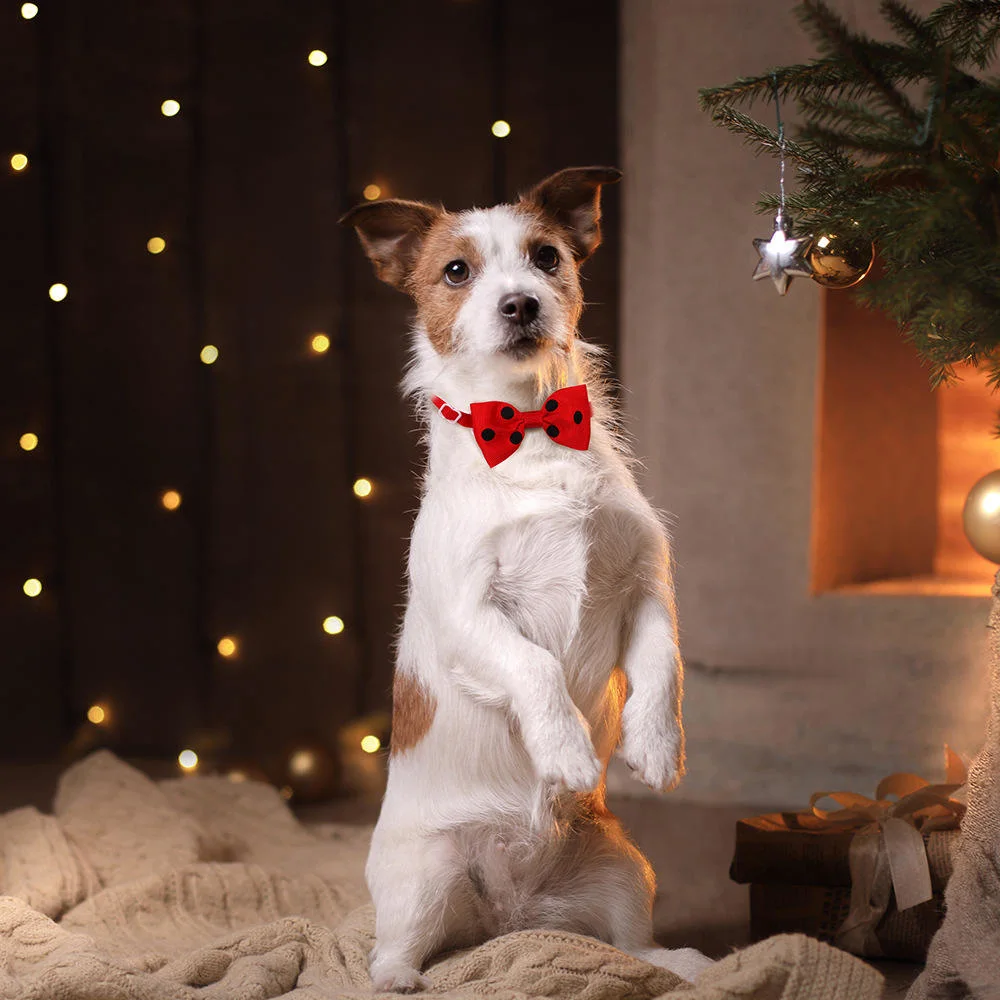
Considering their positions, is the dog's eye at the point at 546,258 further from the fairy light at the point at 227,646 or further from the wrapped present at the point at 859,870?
the fairy light at the point at 227,646

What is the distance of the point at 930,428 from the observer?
11.8ft

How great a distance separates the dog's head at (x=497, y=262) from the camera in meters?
1.84

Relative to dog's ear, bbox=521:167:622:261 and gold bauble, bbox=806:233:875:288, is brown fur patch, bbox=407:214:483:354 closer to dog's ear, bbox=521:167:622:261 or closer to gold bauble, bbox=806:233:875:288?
dog's ear, bbox=521:167:622:261

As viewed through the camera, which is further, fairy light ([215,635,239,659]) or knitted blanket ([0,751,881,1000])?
fairy light ([215,635,239,659])

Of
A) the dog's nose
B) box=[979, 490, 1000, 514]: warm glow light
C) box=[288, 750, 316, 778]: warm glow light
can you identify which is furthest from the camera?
box=[288, 750, 316, 778]: warm glow light

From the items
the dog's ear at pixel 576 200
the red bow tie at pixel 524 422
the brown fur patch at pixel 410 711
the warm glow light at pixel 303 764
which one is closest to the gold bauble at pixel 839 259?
the dog's ear at pixel 576 200

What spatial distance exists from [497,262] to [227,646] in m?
1.99

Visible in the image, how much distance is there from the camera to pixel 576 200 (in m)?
2.09

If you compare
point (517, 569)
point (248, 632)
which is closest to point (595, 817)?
point (517, 569)

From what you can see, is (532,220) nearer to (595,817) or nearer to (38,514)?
(595,817)

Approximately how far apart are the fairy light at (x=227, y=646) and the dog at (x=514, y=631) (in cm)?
167

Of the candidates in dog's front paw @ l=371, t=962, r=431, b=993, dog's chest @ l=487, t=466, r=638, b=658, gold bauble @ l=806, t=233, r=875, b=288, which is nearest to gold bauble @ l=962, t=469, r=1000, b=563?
gold bauble @ l=806, t=233, r=875, b=288

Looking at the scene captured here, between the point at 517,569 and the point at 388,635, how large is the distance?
69.8 inches

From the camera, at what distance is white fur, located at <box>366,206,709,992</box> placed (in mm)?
1828
